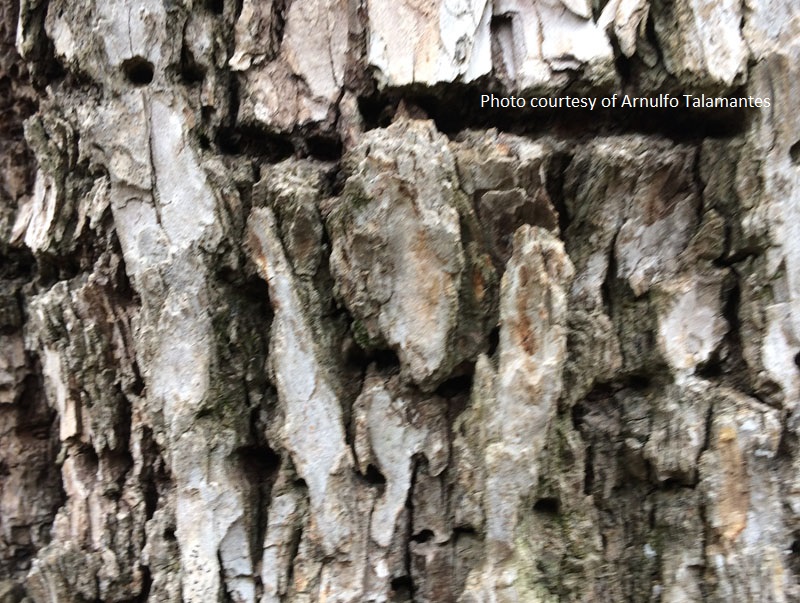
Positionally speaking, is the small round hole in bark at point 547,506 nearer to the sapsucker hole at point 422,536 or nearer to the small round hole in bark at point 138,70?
the sapsucker hole at point 422,536

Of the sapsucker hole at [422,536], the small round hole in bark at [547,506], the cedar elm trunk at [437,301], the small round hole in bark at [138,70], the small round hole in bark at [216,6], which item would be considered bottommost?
the sapsucker hole at [422,536]

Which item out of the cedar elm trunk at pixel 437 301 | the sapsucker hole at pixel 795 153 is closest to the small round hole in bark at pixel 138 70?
the cedar elm trunk at pixel 437 301

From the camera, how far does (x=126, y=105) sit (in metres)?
1.39

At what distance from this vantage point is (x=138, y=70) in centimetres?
142

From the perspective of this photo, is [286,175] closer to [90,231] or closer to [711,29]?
[90,231]

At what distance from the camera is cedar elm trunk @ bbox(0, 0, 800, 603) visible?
1.23 meters

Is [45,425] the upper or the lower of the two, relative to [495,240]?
lower

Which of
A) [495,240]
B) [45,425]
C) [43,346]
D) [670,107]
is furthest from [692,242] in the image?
[45,425]

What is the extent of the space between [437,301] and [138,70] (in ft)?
2.75

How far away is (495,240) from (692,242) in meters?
0.40

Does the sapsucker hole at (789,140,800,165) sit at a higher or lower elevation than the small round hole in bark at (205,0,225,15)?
lower

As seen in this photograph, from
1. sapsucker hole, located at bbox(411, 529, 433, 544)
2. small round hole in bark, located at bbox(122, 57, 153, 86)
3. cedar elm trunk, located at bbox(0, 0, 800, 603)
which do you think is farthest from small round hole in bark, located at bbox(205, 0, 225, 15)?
sapsucker hole, located at bbox(411, 529, 433, 544)

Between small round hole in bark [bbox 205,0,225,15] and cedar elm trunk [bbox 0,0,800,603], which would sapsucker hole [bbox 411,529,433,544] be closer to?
cedar elm trunk [bbox 0,0,800,603]

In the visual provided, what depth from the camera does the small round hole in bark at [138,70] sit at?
140 centimetres
